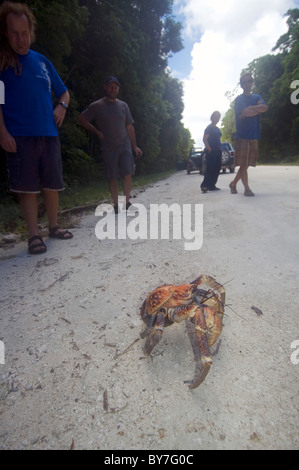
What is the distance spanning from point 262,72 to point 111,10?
38.5 meters

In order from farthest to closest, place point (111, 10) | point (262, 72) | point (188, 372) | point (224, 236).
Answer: point (262, 72) < point (111, 10) < point (224, 236) < point (188, 372)

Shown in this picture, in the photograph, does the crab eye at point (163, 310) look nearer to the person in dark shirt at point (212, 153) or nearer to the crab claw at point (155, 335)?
the crab claw at point (155, 335)

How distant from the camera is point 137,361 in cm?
144

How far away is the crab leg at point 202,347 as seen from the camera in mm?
1203

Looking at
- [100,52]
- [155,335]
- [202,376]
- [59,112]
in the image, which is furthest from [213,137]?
[100,52]

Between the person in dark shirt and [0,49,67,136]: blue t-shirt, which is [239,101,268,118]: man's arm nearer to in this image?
the person in dark shirt

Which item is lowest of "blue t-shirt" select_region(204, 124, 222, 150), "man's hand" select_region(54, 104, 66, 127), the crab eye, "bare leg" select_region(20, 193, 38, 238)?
the crab eye

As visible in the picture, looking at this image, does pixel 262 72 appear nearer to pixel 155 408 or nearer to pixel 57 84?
pixel 57 84

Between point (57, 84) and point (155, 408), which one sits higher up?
point (57, 84)

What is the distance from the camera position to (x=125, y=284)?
2.22m

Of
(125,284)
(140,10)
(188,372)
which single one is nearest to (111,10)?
(140,10)

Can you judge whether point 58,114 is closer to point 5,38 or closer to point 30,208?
point 5,38

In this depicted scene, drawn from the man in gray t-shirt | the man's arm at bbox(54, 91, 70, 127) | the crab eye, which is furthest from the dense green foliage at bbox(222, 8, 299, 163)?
the crab eye

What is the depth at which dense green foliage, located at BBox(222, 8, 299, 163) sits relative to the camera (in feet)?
108
